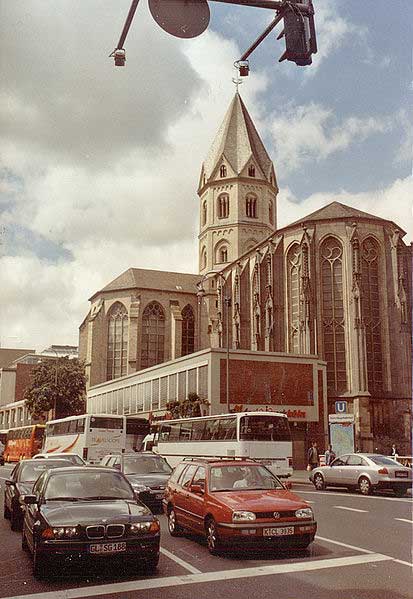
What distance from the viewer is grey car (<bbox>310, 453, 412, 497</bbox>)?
2067cm

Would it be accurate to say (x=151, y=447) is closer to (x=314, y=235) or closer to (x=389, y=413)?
(x=389, y=413)

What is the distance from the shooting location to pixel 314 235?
5078 centimetres

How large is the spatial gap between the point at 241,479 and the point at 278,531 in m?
1.53

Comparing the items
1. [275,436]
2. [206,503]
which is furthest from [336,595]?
[275,436]

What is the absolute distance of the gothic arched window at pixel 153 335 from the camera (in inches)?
2788

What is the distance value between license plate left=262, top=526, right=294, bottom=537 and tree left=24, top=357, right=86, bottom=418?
2143 inches

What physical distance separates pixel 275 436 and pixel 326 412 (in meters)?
22.5

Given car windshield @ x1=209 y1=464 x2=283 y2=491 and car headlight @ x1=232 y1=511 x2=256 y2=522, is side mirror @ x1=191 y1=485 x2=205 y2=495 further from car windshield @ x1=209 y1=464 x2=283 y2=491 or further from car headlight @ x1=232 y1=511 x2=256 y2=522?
car headlight @ x1=232 y1=511 x2=256 y2=522

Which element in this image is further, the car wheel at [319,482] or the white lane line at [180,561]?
the car wheel at [319,482]

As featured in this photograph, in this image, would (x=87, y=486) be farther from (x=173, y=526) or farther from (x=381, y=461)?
(x=381, y=461)

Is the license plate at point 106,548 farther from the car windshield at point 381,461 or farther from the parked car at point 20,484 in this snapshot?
the car windshield at point 381,461

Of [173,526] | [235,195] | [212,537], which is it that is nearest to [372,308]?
[235,195]

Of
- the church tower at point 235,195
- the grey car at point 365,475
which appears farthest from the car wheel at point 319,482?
the church tower at point 235,195

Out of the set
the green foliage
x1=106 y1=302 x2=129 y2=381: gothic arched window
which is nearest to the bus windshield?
the green foliage
